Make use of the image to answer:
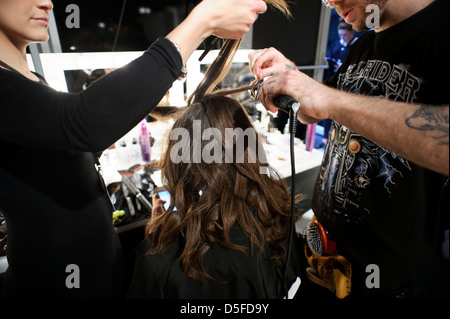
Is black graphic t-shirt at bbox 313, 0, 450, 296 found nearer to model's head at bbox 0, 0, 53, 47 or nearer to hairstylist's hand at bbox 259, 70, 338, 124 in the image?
hairstylist's hand at bbox 259, 70, 338, 124

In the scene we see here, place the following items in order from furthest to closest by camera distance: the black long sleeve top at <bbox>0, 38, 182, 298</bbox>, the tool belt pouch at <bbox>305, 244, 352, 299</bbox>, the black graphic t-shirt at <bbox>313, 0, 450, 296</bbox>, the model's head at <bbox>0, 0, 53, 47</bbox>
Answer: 1. the tool belt pouch at <bbox>305, 244, 352, 299</bbox>
2. the black graphic t-shirt at <bbox>313, 0, 450, 296</bbox>
3. the model's head at <bbox>0, 0, 53, 47</bbox>
4. the black long sleeve top at <bbox>0, 38, 182, 298</bbox>

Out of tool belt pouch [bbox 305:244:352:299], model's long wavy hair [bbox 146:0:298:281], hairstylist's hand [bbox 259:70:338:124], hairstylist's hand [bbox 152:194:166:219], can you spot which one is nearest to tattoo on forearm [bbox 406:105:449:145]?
hairstylist's hand [bbox 259:70:338:124]

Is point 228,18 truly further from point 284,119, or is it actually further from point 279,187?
point 284,119

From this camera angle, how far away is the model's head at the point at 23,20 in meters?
0.56

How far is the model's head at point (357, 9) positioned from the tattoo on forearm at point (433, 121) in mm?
566

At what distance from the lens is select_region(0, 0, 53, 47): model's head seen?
0.56 metres

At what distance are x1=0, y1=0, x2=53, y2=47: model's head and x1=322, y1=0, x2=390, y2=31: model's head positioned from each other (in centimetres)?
96

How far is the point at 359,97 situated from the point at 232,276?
0.67 m

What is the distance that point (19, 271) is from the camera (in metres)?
0.70

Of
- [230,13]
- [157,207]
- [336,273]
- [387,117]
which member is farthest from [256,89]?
[336,273]

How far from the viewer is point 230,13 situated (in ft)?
1.79

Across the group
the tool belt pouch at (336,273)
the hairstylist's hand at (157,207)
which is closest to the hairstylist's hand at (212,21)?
the hairstylist's hand at (157,207)

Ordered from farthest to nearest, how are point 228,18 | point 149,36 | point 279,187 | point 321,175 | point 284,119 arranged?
point 284,119 → point 149,36 → point 321,175 → point 279,187 → point 228,18

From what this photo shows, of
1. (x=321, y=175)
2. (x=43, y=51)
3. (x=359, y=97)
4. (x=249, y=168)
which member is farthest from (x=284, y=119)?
(x=43, y=51)
